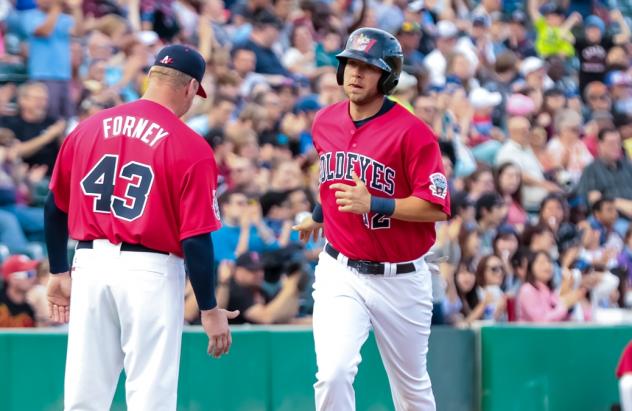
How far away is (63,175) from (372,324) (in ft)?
5.95

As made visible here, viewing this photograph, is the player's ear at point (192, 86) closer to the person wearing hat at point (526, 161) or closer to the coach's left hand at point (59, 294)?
the coach's left hand at point (59, 294)

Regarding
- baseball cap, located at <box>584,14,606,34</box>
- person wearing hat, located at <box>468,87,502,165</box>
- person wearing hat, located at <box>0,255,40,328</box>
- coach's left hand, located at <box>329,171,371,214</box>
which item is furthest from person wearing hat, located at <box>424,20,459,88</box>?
coach's left hand, located at <box>329,171,371,214</box>

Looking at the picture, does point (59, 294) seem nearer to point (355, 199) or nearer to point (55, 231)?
point (55, 231)

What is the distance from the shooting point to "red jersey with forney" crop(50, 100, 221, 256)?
5488 mm

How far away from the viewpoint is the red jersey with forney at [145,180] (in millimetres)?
5488

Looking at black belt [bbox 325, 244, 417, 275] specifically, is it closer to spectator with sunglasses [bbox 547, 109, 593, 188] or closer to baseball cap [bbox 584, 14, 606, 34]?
spectator with sunglasses [bbox 547, 109, 593, 188]

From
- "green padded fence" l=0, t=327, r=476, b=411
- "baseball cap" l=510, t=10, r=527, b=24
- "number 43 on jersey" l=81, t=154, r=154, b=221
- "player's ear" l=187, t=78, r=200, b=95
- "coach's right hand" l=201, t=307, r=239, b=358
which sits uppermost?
"baseball cap" l=510, t=10, r=527, b=24

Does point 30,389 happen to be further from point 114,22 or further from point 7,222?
point 114,22

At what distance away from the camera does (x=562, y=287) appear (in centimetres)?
1074

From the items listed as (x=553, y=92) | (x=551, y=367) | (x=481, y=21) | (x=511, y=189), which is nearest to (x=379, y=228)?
(x=551, y=367)

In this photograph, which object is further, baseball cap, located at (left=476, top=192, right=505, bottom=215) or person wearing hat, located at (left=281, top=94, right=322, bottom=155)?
person wearing hat, located at (left=281, top=94, right=322, bottom=155)

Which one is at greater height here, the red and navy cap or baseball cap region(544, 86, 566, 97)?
baseball cap region(544, 86, 566, 97)

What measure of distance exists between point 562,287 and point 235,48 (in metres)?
4.38

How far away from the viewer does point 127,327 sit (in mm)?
5578
